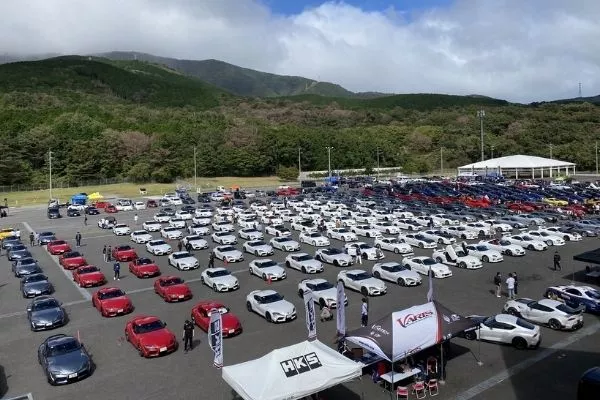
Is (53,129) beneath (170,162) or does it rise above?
above

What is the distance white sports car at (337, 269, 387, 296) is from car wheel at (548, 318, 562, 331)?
7711mm

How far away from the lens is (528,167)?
95.4 m

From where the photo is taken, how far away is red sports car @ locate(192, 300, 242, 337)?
1988cm

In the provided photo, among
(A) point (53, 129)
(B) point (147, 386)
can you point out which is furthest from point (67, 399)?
(A) point (53, 129)

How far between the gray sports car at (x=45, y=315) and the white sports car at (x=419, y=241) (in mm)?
22575

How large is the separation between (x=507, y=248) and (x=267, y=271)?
16.2 m

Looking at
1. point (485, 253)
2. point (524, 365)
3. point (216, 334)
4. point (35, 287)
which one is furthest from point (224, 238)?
point (524, 365)

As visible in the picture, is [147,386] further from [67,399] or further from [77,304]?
[77,304]

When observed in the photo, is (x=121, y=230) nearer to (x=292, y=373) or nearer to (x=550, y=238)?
(x=550, y=238)

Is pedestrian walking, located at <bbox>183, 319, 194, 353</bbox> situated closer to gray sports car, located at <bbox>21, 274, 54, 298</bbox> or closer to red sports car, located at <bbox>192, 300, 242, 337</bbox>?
red sports car, located at <bbox>192, 300, 242, 337</bbox>

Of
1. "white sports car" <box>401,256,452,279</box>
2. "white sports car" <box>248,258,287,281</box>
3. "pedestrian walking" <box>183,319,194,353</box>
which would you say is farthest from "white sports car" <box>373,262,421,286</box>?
"pedestrian walking" <box>183,319,194,353</box>

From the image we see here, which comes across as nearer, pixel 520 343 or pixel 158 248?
pixel 520 343

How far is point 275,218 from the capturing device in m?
50.4

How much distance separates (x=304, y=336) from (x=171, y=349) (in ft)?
16.3
